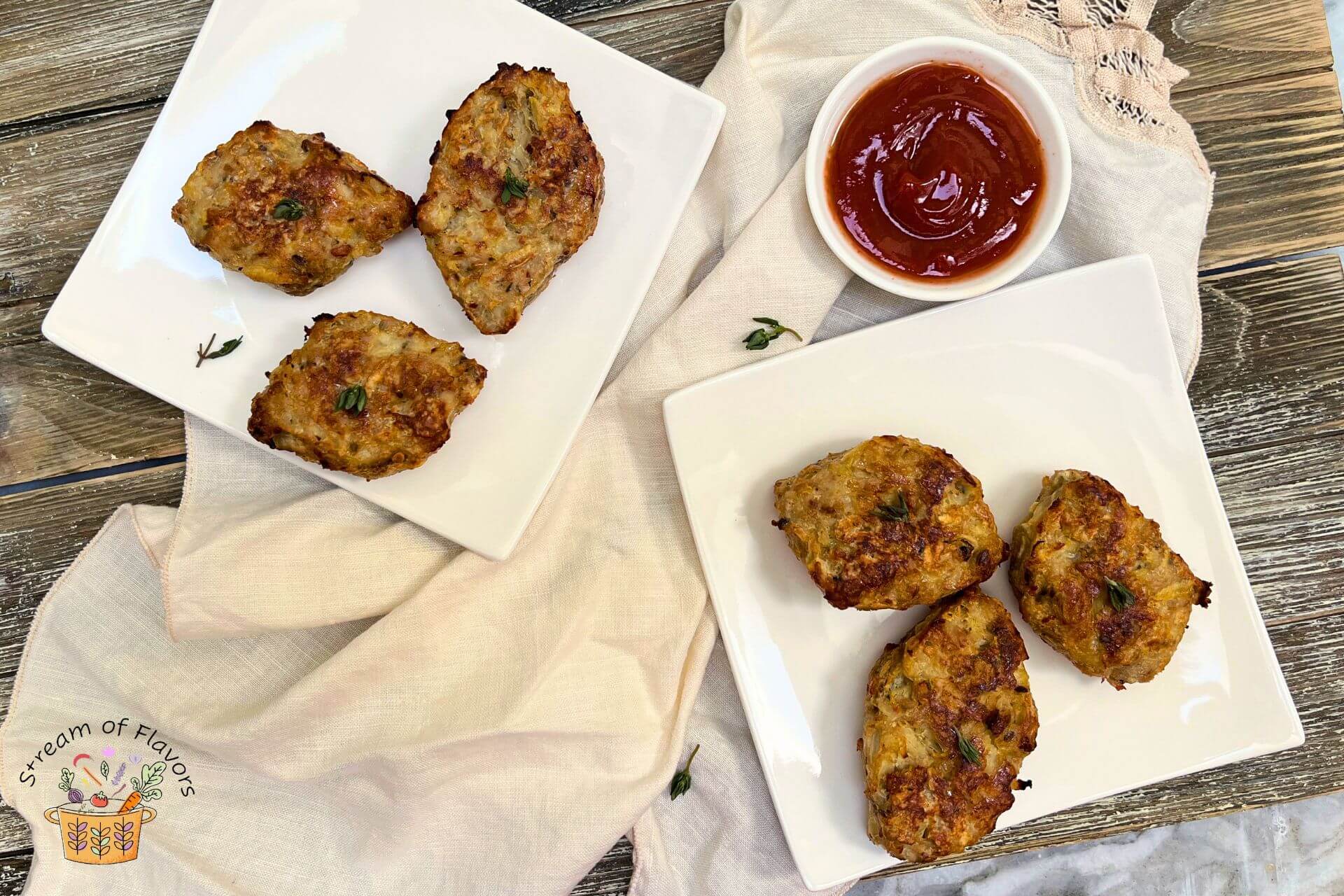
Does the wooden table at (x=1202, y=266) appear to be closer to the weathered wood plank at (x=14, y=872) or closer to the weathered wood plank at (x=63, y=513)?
the weathered wood plank at (x=63, y=513)

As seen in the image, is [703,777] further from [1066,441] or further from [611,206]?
[611,206]

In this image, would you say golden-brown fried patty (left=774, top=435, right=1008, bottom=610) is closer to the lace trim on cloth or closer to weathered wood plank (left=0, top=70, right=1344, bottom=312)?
the lace trim on cloth

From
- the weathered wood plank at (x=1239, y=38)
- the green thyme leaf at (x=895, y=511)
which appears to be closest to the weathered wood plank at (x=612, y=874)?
the green thyme leaf at (x=895, y=511)

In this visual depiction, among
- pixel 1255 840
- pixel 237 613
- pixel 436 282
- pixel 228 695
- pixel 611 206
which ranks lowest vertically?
pixel 1255 840

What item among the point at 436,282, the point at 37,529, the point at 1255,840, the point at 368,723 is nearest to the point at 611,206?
the point at 436,282

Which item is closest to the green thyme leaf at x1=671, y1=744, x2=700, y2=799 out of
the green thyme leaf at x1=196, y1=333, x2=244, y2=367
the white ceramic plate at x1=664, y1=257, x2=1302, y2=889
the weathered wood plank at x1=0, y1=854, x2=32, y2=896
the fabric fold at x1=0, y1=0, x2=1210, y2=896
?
the fabric fold at x1=0, y1=0, x2=1210, y2=896
